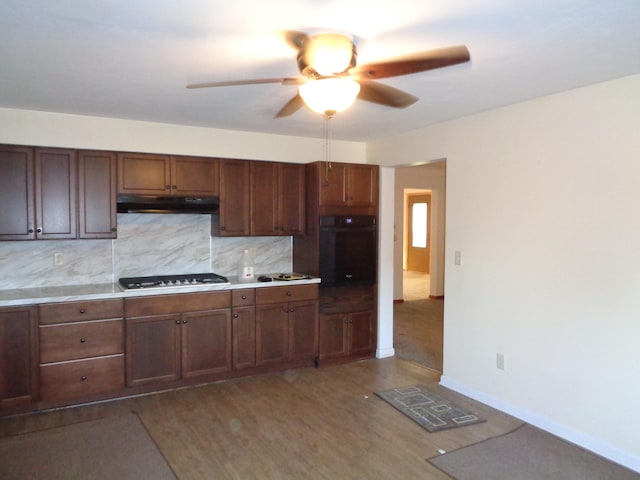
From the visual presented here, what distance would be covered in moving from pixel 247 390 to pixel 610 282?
9.60ft

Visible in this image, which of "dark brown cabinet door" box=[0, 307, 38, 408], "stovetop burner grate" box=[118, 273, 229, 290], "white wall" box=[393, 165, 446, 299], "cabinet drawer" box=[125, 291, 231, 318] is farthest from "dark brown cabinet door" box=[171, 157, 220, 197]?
"white wall" box=[393, 165, 446, 299]

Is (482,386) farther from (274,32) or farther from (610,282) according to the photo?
(274,32)

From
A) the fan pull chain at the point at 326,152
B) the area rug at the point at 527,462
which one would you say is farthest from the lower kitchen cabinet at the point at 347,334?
the area rug at the point at 527,462

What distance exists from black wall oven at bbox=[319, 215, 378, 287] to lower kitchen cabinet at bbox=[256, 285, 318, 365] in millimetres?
277

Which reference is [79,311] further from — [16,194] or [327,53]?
[327,53]

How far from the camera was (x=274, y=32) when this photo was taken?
7.00 feet

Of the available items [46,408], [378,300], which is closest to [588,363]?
[378,300]

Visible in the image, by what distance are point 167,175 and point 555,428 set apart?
146 inches

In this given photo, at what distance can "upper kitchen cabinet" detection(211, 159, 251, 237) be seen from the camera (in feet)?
14.3

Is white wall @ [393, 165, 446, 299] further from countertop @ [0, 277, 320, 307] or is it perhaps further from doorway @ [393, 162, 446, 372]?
countertop @ [0, 277, 320, 307]

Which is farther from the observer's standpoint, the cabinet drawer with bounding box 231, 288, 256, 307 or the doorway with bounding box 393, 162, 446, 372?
the doorway with bounding box 393, 162, 446, 372

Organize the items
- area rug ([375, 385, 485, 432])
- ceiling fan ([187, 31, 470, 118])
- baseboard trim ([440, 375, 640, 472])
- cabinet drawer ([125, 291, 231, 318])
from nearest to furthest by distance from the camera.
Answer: ceiling fan ([187, 31, 470, 118])
baseboard trim ([440, 375, 640, 472])
area rug ([375, 385, 485, 432])
cabinet drawer ([125, 291, 231, 318])

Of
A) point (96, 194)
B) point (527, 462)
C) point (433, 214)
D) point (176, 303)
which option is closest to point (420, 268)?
point (433, 214)

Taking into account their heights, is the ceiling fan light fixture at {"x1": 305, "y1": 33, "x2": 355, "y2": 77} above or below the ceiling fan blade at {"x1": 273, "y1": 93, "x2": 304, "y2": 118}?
above
